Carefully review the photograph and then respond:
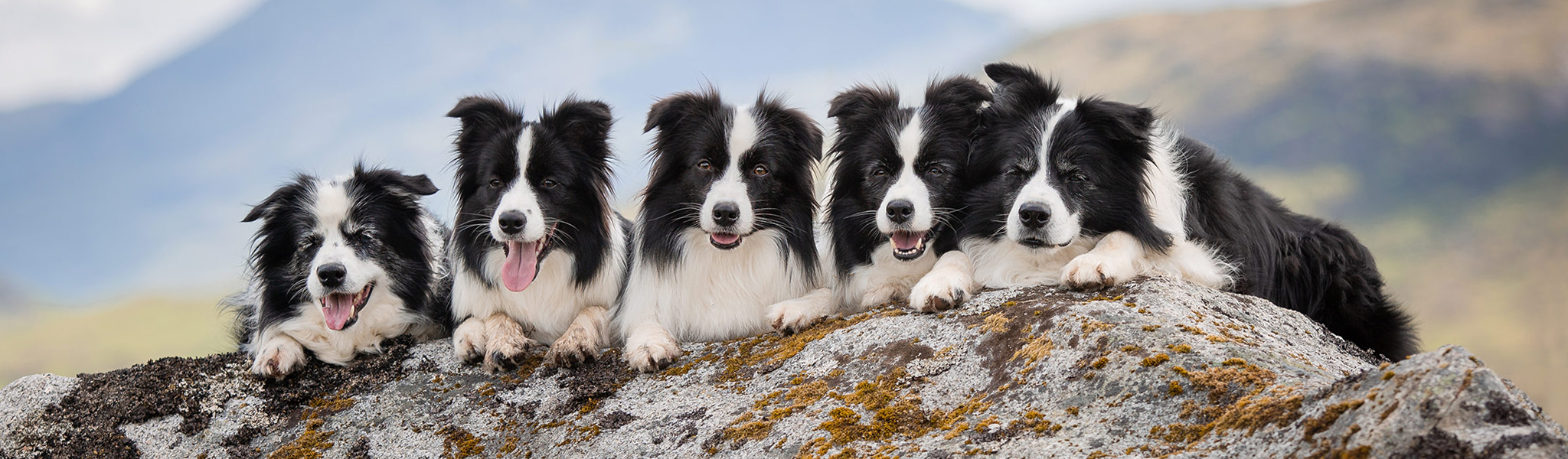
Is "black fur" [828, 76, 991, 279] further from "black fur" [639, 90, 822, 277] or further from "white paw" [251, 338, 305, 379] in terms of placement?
"white paw" [251, 338, 305, 379]

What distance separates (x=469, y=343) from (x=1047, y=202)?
3257 mm

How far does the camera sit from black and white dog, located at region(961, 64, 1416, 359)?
16.6ft

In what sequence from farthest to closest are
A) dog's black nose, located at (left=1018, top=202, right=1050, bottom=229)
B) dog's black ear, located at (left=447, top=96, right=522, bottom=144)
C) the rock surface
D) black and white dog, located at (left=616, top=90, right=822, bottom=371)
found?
dog's black ear, located at (left=447, top=96, right=522, bottom=144), black and white dog, located at (left=616, top=90, right=822, bottom=371), dog's black nose, located at (left=1018, top=202, right=1050, bottom=229), the rock surface

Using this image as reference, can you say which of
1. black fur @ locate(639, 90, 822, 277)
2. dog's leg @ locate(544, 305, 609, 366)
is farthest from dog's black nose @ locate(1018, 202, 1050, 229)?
dog's leg @ locate(544, 305, 609, 366)

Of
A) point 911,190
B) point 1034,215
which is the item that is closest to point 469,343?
point 911,190

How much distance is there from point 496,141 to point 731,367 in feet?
6.28

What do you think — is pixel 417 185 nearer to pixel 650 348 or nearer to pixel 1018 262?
pixel 650 348

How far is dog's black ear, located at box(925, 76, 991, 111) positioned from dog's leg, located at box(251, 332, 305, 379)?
3.93 m

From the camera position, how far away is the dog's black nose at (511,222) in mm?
5453

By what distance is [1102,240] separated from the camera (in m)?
5.22

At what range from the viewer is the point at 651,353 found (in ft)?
17.2

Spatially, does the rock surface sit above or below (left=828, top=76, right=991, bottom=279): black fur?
below

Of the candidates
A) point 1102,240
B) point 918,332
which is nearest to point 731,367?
point 918,332

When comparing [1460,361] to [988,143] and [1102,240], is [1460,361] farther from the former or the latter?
[988,143]
